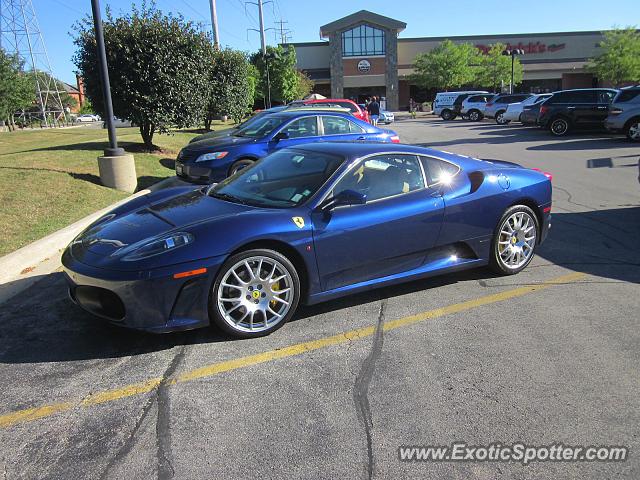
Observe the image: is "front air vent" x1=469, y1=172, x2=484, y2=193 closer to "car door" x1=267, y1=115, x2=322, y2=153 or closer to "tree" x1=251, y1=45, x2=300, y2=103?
"car door" x1=267, y1=115, x2=322, y2=153

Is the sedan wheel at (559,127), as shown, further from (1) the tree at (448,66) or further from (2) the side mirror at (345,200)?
(1) the tree at (448,66)

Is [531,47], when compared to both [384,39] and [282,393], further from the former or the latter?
[282,393]

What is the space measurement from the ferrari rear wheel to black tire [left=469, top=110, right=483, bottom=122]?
3429cm

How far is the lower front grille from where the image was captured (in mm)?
3625

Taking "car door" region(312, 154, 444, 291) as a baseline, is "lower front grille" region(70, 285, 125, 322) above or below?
below

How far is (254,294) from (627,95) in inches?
704

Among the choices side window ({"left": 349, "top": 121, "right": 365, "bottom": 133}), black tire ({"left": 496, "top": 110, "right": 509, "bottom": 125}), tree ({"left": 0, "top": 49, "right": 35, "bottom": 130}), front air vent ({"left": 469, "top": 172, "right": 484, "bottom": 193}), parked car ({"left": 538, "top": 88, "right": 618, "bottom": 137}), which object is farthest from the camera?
tree ({"left": 0, "top": 49, "right": 35, "bottom": 130})

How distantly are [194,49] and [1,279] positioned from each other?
9528mm

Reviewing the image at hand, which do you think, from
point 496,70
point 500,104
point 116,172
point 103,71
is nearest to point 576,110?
point 500,104

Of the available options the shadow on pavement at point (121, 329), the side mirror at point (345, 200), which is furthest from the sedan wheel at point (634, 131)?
the side mirror at point (345, 200)

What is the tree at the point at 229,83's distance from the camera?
21.0 metres

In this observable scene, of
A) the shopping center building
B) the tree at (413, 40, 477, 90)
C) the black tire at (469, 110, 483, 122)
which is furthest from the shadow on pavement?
the shopping center building

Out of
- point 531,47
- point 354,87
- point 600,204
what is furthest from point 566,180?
point 531,47

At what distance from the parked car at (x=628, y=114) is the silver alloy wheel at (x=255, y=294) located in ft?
56.4
